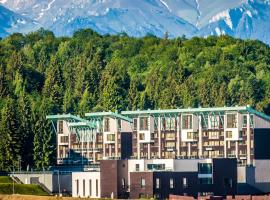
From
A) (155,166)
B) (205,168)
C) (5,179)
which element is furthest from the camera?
(5,179)

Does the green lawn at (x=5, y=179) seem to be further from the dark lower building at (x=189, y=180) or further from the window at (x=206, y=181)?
the window at (x=206, y=181)

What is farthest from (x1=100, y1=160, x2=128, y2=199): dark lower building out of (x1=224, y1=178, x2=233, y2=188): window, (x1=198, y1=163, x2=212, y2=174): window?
(x1=224, y1=178, x2=233, y2=188): window

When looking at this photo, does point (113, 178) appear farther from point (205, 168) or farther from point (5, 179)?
point (5, 179)

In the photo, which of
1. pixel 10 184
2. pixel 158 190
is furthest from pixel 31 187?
pixel 158 190

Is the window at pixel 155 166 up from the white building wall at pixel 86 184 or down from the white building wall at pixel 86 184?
up

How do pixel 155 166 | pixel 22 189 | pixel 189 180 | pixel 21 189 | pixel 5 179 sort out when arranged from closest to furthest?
pixel 21 189
pixel 22 189
pixel 189 180
pixel 155 166
pixel 5 179

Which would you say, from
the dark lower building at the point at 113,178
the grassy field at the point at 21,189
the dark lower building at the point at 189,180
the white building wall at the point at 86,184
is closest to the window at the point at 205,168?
the dark lower building at the point at 189,180

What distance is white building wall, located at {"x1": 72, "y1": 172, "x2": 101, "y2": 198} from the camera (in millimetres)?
188125

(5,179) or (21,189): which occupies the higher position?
(5,179)

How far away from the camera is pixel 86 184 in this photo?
191m

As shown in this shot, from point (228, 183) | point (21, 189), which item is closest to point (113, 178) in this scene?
point (21, 189)

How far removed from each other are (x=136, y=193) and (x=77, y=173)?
1365cm

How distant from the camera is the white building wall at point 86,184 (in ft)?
617

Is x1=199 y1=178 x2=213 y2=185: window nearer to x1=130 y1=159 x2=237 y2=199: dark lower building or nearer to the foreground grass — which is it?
x1=130 y1=159 x2=237 y2=199: dark lower building
